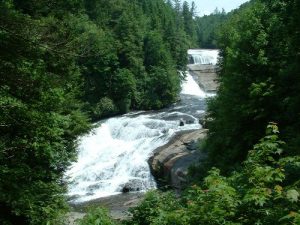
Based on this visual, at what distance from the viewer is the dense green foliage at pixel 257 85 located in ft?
46.8

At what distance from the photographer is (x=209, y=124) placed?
62.0 feet

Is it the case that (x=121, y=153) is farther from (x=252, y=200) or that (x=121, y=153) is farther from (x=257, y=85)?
(x=252, y=200)

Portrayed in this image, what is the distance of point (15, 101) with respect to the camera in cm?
873

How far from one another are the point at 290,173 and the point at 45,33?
17.2 feet

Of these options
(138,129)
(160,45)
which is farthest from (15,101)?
(160,45)

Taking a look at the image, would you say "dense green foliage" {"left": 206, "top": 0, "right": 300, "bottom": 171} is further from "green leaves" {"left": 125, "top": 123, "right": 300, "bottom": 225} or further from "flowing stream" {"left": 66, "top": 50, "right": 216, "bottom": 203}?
"green leaves" {"left": 125, "top": 123, "right": 300, "bottom": 225}

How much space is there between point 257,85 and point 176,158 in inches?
388

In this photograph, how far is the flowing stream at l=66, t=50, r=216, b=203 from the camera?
2359cm

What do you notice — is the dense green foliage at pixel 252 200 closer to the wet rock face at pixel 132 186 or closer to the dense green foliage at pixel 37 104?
the dense green foliage at pixel 37 104

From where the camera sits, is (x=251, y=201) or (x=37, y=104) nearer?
(x=251, y=201)

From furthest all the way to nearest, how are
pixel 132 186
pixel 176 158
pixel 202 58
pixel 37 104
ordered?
pixel 202 58, pixel 176 158, pixel 132 186, pixel 37 104

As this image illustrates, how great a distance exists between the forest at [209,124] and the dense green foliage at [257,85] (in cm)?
4

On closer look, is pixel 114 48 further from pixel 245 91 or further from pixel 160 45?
pixel 245 91

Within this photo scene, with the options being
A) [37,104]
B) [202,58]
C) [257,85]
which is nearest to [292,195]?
[37,104]
